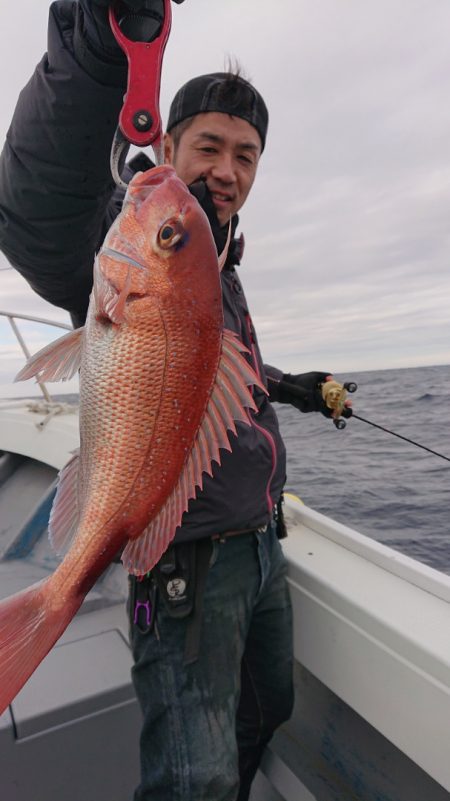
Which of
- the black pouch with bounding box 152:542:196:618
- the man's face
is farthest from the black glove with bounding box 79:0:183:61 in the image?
the black pouch with bounding box 152:542:196:618

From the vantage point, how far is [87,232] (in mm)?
1360

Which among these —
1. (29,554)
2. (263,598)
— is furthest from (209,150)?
(29,554)

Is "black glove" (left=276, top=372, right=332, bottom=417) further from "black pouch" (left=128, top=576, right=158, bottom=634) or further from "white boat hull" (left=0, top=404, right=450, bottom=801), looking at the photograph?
"black pouch" (left=128, top=576, right=158, bottom=634)

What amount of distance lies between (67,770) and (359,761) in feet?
4.05

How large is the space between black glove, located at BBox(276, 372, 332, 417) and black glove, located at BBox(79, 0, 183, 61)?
5.96 feet

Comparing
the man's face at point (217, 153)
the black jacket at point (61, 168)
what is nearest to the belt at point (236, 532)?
the black jacket at point (61, 168)

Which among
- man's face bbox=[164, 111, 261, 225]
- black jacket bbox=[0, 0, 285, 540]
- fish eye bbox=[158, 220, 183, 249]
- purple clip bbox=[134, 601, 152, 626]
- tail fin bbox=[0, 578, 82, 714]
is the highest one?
man's face bbox=[164, 111, 261, 225]

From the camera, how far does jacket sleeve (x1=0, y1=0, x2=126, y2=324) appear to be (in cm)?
117

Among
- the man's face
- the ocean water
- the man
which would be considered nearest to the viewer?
the man

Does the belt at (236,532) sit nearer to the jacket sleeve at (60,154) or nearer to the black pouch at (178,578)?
the black pouch at (178,578)

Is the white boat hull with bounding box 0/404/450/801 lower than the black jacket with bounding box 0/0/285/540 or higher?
lower

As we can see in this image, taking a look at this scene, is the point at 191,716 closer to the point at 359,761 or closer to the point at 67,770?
the point at 67,770

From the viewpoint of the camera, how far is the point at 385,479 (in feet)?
28.2

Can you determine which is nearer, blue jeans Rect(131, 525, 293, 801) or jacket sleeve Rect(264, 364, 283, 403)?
blue jeans Rect(131, 525, 293, 801)
